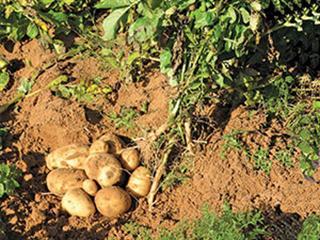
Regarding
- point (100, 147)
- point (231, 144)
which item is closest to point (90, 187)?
point (100, 147)

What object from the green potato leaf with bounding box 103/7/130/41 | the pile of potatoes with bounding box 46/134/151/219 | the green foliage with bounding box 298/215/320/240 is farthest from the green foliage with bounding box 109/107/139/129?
the green foliage with bounding box 298/215/320/240

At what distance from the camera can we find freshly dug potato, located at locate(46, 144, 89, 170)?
374 cm

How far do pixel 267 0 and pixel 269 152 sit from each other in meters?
0.84

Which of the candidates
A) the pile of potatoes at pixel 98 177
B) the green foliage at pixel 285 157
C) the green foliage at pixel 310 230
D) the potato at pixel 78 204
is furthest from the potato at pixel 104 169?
the green foliage at pixel 310 230

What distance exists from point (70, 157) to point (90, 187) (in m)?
0.23

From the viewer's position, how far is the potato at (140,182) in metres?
3.67

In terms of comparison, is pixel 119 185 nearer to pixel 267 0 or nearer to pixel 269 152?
pixel 269 152

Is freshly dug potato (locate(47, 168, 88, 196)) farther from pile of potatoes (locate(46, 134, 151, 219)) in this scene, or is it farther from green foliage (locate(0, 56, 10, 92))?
green foliage (locate(0, 56, 10, 92))

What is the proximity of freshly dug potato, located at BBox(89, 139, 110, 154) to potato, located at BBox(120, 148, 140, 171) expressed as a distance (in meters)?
0.09

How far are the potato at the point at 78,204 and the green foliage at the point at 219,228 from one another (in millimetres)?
284

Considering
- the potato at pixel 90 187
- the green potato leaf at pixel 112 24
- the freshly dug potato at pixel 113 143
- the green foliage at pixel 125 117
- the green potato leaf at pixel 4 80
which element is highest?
the green potato leaf at pixel 112 24

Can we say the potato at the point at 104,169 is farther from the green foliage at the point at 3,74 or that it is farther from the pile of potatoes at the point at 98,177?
the green foliage at the point at 3,74

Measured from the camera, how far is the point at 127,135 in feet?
12.9

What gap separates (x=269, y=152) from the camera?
3793 mm
